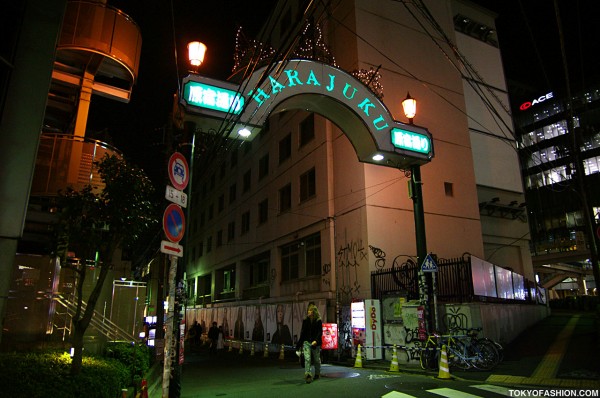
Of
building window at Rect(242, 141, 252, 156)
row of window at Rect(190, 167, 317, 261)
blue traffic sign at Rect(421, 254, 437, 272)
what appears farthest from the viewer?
building window at Rect(242, 141, 252, 156)

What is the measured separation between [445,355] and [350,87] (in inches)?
321

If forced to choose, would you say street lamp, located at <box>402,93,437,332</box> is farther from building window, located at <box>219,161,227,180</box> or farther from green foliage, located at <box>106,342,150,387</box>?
building window, located at <box>219,161,227,180</box>

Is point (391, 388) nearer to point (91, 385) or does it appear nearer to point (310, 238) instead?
point (91, 385)

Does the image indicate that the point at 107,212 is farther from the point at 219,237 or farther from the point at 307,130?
the point at 219,237

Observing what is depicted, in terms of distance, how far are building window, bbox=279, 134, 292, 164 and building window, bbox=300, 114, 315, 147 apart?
166cm

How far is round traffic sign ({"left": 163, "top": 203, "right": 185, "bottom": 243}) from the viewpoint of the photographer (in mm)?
6625

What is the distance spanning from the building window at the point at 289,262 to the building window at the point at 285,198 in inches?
92.3

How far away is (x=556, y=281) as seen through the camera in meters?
46.2

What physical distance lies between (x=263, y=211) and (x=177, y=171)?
21.1 metres

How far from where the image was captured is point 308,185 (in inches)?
883

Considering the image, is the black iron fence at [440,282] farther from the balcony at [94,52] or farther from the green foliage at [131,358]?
the balcony at [94,52]

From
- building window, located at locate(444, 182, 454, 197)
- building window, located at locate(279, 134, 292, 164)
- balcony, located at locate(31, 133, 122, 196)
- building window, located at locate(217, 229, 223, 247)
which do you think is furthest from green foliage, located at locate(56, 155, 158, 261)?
building window, located at locate(217, 229, 223, 247)

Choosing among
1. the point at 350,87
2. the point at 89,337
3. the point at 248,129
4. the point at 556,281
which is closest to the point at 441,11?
the point at 350,87

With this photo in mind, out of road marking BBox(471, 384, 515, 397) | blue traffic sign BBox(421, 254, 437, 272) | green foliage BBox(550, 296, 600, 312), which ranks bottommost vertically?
road marking BBox(471, 384, 515, 397)
